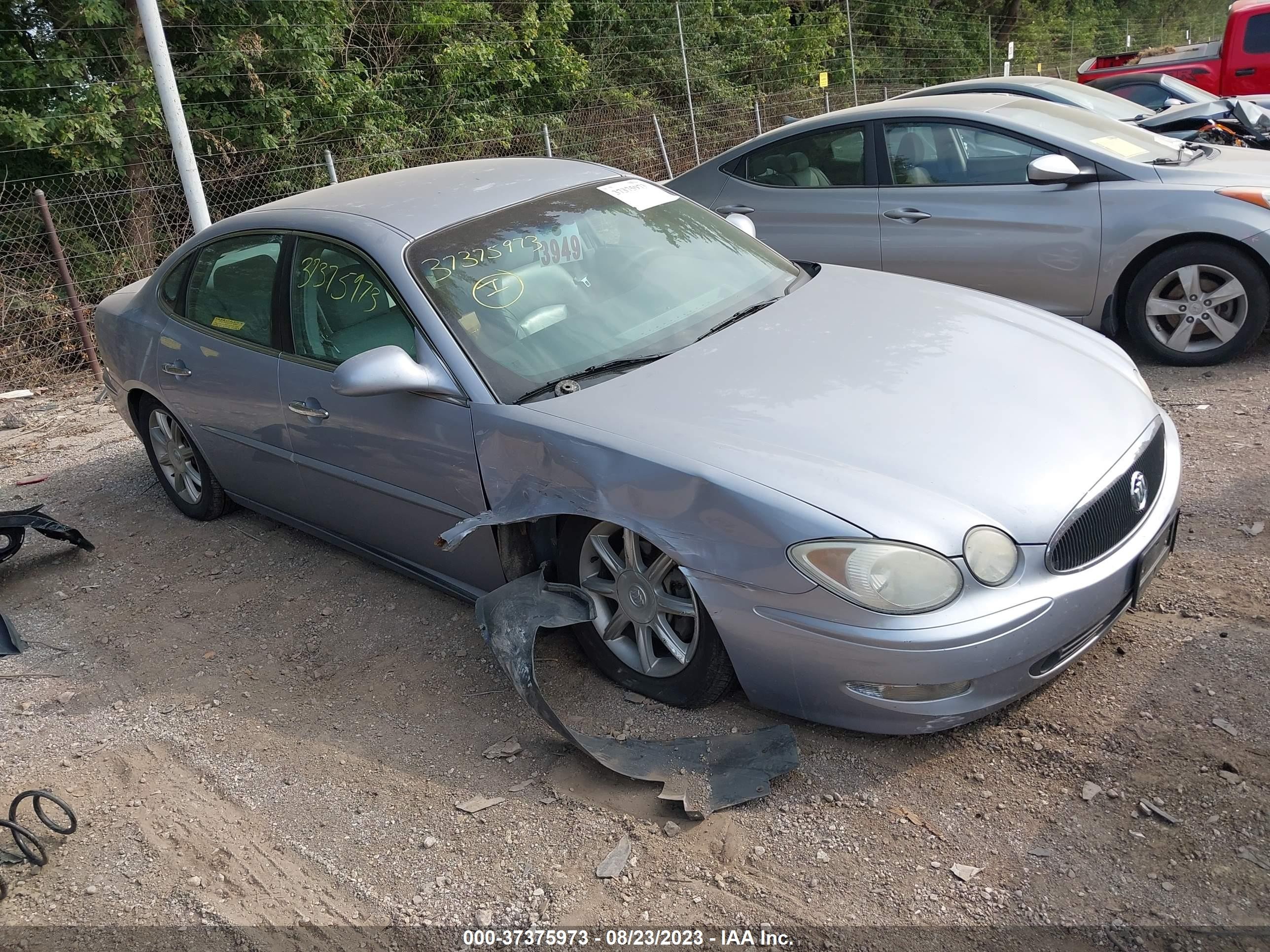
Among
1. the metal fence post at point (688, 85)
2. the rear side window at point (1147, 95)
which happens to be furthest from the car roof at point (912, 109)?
the metal fence post at point (688, 85)

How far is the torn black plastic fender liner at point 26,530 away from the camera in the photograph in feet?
16.6

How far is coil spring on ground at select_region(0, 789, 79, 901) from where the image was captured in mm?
3117

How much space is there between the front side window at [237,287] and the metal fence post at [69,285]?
4212mm

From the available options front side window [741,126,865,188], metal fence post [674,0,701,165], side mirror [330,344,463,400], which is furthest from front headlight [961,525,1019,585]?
metal fence post [674,0,701,165]

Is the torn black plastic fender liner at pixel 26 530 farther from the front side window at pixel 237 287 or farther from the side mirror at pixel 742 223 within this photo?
the side mirror at pixel 742 223

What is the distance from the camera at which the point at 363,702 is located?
388cm

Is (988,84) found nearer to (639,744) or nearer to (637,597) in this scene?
(637,597)

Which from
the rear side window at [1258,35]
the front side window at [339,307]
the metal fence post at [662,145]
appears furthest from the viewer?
the metal fence post at [662,145]

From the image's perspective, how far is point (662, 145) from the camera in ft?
48.0

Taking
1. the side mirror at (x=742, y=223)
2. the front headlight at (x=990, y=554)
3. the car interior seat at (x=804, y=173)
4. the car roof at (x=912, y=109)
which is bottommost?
the front headlight at (x=990, y=554)

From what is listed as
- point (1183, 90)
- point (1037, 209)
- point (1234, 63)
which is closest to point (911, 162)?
point (1037, 209)

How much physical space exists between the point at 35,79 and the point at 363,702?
8631 mm

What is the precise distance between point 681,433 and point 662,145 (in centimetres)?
1218

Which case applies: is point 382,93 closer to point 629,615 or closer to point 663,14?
point 663,14
